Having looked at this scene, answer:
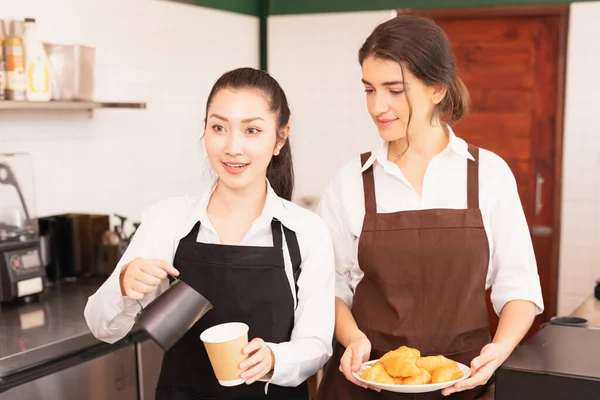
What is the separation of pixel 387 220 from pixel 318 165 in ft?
10.8

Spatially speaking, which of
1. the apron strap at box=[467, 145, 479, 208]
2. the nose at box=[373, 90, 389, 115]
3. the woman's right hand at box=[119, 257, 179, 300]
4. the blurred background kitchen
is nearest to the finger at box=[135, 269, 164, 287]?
the woman's right hand at box=[119, 257, 179, 300]

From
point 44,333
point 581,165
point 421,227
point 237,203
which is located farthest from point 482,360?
point 581,165

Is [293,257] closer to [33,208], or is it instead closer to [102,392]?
[102,392]

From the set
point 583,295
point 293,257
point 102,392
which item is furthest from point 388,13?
point 293,257

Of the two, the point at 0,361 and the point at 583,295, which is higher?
the point at 0,361

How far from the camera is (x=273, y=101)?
1692mm

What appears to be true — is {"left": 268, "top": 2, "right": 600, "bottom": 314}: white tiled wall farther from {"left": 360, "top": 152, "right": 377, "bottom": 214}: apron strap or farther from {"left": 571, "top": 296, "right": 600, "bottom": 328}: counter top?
{"left": 360, "top": 152, "right": 377, "bottom": 214}: apron strap

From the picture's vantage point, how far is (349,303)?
6.35 feet

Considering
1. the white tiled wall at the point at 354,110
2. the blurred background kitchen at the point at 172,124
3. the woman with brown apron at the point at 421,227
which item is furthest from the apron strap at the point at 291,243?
the white tiled wall at the point at 354,110

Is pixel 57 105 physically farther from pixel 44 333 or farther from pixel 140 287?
pixel 140 287

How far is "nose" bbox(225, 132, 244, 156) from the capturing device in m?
1.58

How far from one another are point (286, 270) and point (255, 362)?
0.28m

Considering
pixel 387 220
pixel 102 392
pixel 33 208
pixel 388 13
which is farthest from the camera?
pixel 388 13

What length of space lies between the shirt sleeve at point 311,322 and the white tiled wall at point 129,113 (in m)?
1.36
